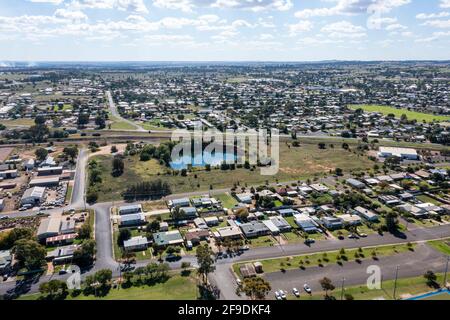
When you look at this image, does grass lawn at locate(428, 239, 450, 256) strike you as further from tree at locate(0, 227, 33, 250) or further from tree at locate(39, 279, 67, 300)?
tree at locate(0, 227, 33, 250)

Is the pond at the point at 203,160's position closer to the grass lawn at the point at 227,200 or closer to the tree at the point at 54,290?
the grass lawn at the point at 227,200

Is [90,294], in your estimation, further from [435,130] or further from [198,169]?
[435,130]

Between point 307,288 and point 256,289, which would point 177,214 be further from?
point 307,288

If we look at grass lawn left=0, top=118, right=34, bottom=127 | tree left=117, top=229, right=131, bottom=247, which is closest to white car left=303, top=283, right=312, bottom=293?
tree left=117, top=229, right=131, bottom=247

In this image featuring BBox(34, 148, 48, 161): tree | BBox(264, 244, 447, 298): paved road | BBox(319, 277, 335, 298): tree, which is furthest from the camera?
BBox(34, 148, 48, 161): tree

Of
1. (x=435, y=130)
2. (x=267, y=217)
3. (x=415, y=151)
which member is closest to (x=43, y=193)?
(x=267, y=217)

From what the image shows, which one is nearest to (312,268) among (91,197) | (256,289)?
(256,289)
